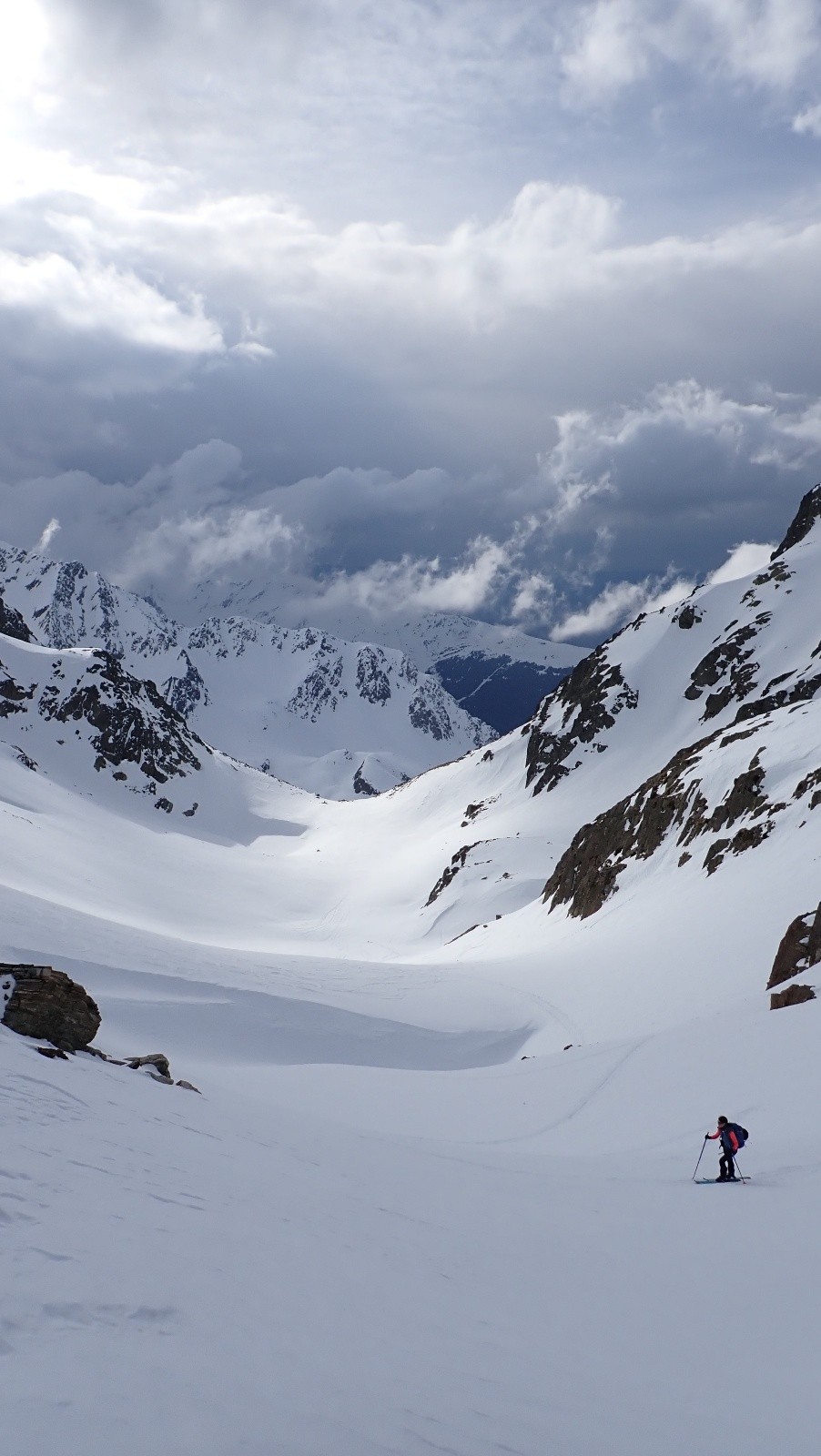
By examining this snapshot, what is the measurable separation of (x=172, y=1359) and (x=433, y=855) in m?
94.8

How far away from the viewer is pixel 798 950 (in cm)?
2262

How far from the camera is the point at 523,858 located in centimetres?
7750

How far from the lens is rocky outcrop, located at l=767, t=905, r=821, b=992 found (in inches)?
867

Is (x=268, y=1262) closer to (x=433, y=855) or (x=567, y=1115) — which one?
(x=567, y=1115)

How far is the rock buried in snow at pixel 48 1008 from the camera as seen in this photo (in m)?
13.5

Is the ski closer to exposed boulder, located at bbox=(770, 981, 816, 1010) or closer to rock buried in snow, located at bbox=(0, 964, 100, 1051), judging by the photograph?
exposed boulder, located at bbox=(770, 981, 816, 1010)

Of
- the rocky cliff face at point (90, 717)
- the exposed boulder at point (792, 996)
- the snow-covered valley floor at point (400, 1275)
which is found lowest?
the snow-covered valley floor at point (400, 1275)

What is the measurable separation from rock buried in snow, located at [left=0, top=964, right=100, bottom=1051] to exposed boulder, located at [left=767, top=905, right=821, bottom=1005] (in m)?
17.4

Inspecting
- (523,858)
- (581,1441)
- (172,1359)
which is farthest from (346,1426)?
(523,858)

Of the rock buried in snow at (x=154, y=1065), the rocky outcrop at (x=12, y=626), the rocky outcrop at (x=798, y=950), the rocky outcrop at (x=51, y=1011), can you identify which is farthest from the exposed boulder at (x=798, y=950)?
the rocky outcrop at (x=12, y=626)

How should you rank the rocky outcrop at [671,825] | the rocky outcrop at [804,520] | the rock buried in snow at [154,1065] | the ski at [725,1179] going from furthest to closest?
the rocky outcrop at [804,520] < the rocky outcrop at [671,825] < the rock buried in snow at [154,1065] < the ski at [725,1179]

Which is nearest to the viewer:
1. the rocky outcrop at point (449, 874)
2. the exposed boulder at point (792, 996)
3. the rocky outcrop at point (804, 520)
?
the exposed boulder at point (792, 996)

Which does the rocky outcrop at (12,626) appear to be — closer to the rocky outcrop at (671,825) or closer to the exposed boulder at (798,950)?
the rocky outcrop at (671,825)

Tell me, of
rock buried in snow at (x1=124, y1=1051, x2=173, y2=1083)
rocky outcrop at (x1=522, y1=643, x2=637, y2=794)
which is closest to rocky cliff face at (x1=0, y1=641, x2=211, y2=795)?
rocky outcrop at (x1=522, y1=643, x2=637, y2=794)
